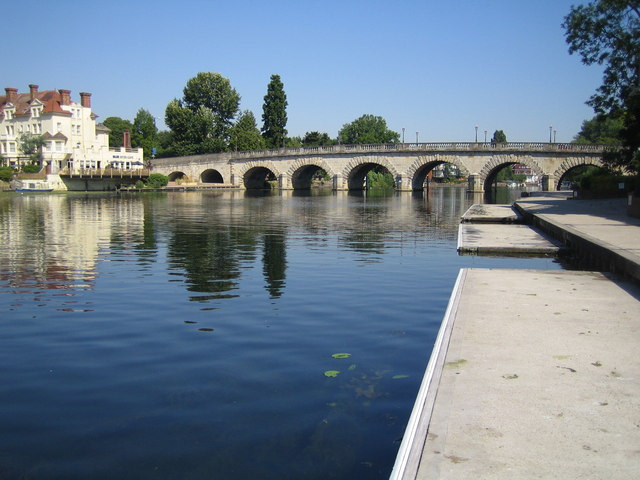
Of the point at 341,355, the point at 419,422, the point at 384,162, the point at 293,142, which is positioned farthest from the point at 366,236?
the point at 293,142

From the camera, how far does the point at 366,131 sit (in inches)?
5906

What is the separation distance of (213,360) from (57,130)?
89.3m

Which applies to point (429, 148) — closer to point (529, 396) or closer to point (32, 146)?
point (32, 146)

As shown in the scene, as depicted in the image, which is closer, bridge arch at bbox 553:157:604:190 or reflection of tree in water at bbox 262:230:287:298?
reflection of tree in water at bbox 262:230:287:298

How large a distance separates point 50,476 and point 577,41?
96.8 feet

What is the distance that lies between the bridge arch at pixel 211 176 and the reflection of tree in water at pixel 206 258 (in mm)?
73814

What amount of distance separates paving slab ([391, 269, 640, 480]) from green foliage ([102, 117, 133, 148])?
12504 cm

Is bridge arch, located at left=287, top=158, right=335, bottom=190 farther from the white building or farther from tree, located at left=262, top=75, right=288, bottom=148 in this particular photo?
the white building

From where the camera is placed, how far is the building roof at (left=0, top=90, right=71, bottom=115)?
8828cm

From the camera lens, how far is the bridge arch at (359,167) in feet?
259

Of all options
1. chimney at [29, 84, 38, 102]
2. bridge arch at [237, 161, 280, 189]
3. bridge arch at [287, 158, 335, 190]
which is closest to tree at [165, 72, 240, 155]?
bridge arch at [237, 161, 280, 189]

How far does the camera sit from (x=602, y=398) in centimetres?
525

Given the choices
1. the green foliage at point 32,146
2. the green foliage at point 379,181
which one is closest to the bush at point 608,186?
the green foliage at point 379,181

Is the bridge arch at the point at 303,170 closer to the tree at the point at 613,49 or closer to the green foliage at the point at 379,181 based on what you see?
the green foliage at the point at 379,181
